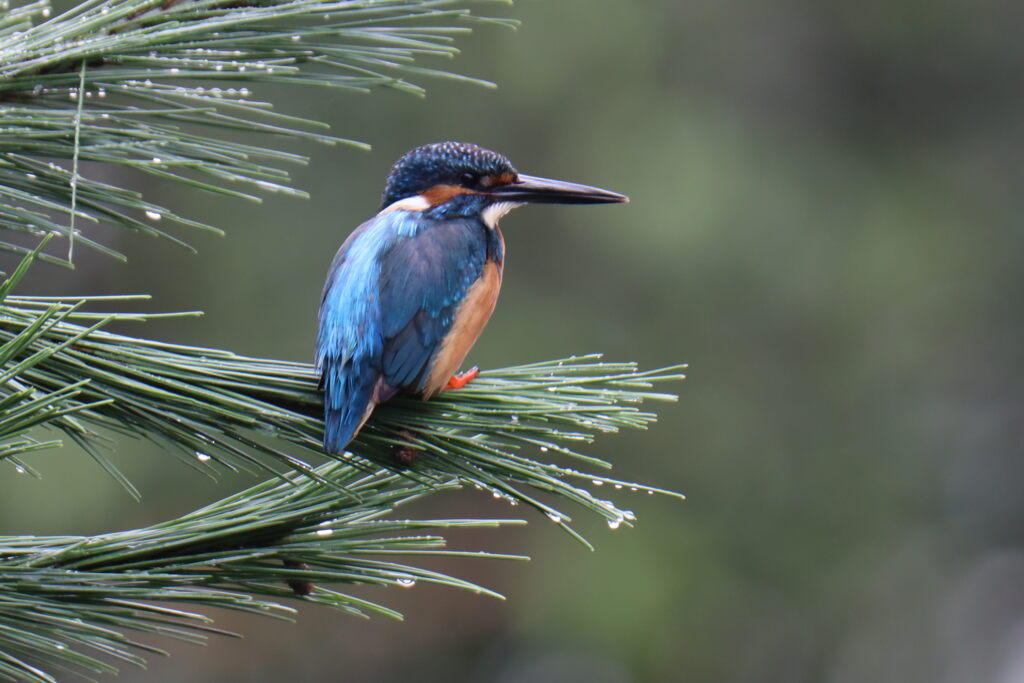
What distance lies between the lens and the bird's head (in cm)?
234

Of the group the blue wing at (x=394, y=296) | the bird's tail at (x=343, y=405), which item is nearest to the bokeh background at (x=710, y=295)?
the blue wing at (x=394, y=296)

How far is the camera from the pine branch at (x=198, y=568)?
1.13 m

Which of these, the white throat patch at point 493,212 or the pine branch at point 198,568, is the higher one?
the white throat patch at point 493,212

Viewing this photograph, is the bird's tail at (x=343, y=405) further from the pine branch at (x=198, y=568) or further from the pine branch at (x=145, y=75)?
the pine branch at (x=145, y=75)

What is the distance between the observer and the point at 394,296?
1914 millimetres

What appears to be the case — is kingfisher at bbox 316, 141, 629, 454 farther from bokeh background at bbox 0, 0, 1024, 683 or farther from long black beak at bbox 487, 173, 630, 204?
bokeh background at bbox 0, 0, 1024, 683

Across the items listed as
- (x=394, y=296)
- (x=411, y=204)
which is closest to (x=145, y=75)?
(x=394, y=296)

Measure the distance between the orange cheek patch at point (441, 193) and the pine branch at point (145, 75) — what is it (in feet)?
3.16

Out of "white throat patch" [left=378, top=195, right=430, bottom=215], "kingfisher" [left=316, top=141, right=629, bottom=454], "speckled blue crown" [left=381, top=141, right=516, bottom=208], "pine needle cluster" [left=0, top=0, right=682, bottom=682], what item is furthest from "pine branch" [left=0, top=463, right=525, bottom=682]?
"speckled blue crown" [left=381, top=141, right=516, bottom=208]

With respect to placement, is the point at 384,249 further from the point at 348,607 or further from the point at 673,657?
the point at 673,657

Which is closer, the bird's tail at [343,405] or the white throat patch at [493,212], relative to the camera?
the bird's tail at [343,405]

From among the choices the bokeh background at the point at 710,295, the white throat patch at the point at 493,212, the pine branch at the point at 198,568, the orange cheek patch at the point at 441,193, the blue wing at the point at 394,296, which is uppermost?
the orange cheek patch at the point at 441,193

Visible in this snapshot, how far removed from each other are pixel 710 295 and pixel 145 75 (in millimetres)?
5233

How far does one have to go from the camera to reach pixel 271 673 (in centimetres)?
684
